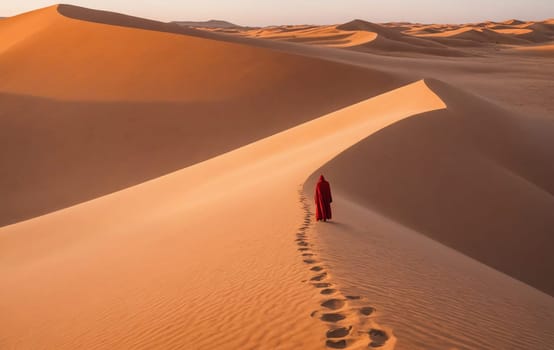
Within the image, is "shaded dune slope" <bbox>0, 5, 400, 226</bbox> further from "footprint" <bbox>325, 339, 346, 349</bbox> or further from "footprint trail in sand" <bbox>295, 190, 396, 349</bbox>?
"footprint" <bbox>325, 339, 346, 349</bbox>

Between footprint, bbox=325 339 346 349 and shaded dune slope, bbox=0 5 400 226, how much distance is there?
14.7 metres

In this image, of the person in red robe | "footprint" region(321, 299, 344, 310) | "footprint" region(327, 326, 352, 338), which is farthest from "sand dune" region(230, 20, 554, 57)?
"footprint" region(327, 326, 352, 338)

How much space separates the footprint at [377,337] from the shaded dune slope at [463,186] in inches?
211

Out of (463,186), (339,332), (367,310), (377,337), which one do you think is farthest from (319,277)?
(463,186)

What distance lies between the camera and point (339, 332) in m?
3.86

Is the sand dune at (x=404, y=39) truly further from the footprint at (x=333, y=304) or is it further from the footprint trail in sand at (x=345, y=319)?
the footprint at (x=333, y=304)

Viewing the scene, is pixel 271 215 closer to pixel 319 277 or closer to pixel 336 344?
pixel 319 277

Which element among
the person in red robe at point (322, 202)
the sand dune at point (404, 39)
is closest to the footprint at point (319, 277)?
the person in red robe at point (322, 202)

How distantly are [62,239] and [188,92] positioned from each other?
1712 centimetres

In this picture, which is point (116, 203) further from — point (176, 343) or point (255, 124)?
point (255, 124)

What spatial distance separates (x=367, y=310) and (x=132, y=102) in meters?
23.1

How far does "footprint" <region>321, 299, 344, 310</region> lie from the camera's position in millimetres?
4270

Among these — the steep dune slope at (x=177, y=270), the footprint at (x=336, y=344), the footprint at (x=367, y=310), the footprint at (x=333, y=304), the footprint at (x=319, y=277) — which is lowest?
the steep dune slope at (x=177, y=270)

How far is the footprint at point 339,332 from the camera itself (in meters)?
3.81
